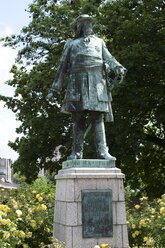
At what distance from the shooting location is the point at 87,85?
7.43m

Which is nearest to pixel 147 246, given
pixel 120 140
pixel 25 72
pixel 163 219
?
pixel 163 219

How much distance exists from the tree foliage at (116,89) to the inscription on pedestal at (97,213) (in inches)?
340

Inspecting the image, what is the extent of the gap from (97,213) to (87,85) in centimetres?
212

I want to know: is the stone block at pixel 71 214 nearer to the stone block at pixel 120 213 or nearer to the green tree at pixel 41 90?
the stone block at pixel 120 213

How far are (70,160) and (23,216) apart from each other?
6.93ft

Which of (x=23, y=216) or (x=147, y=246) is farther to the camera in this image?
(x=23, y=216)

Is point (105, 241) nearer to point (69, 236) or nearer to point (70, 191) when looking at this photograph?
point (69, 236)

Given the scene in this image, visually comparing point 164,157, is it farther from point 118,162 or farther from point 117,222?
point 117,222

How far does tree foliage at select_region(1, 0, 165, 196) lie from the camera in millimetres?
16281

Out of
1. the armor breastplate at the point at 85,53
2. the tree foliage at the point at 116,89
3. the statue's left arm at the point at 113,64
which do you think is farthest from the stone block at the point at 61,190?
the tree foliage at the point at 116,89

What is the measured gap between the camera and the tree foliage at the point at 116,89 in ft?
53.4

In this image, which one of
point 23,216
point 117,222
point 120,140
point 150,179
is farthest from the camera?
point 150,179

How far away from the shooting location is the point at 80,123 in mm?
7621

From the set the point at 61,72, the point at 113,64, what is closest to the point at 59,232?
the point at 61,72
